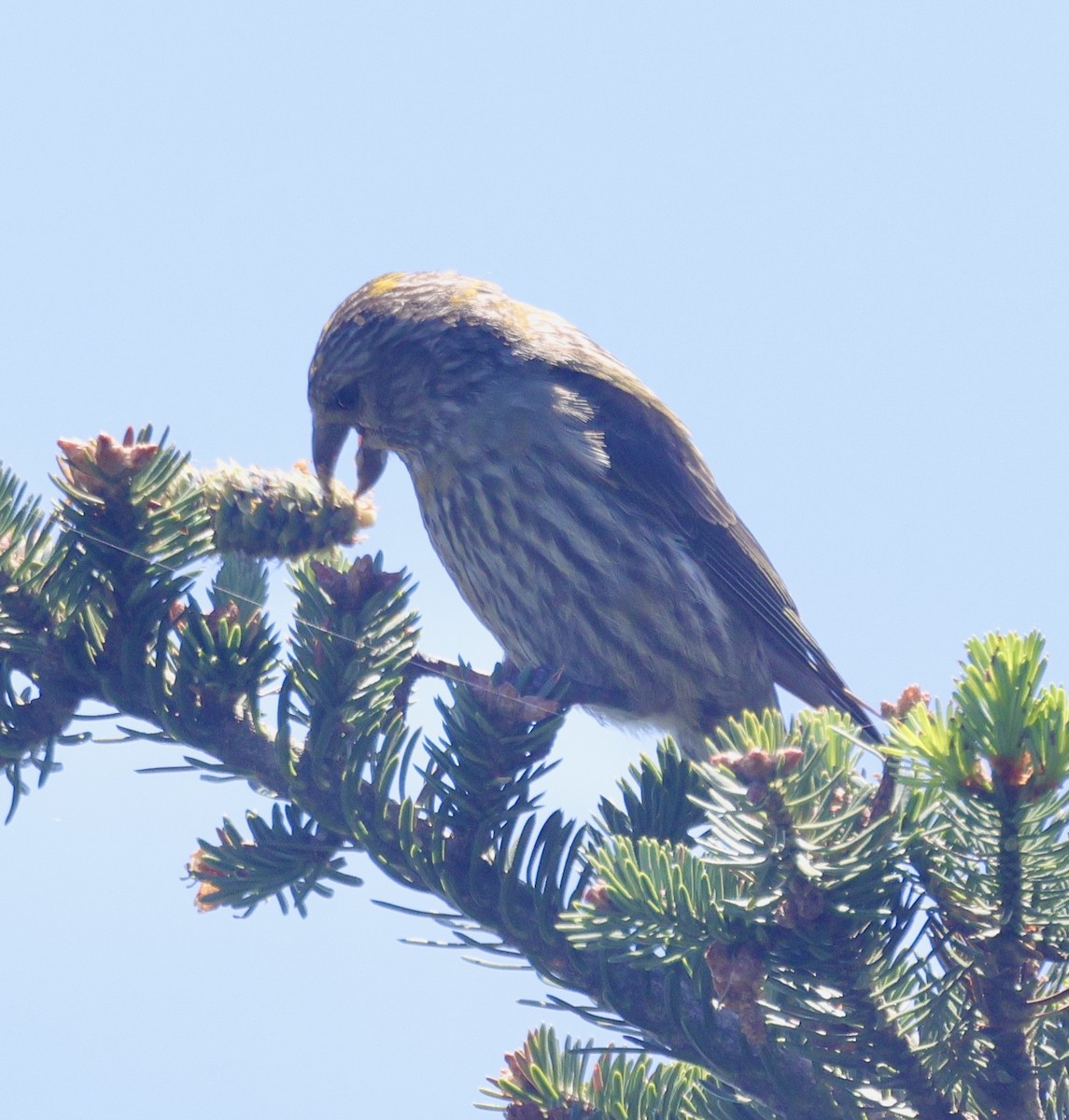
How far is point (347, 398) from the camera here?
375 cm

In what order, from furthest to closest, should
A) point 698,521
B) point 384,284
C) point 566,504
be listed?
point 384,284 < point 698,521 < point 566,504

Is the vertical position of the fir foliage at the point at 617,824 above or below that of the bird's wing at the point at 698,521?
below

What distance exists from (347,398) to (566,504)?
812mm

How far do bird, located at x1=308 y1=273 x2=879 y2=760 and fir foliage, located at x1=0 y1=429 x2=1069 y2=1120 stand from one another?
988 mm

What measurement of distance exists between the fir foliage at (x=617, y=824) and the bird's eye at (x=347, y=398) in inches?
52.7

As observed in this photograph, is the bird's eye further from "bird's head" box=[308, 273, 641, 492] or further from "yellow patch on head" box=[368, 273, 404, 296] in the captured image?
"yellow patch on head" box=[368, 273, 404, 296]

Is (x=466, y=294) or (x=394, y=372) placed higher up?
(x=466, y=294)

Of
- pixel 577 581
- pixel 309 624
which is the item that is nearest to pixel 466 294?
pixel 577 581

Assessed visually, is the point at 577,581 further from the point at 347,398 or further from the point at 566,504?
the point at 347,398

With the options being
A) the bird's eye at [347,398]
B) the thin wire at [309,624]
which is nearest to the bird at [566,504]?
the bird's eye at [347,398]

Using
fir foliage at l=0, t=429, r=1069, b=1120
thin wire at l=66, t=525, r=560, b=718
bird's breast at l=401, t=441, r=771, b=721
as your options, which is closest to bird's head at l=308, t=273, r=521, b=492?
bird's breast at l=401, t=441, r=771, b=721

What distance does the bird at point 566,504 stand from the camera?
10.9ft

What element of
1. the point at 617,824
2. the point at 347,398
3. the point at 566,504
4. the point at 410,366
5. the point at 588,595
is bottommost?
the point at 617,824

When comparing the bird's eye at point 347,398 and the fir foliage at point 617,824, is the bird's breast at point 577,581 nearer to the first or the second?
the bird's eye at point 347,398
